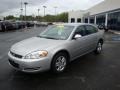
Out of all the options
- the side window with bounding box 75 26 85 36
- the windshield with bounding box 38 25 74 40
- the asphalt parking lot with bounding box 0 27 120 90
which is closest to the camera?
the asphalt parking lot with bounding box 0 27 120 90

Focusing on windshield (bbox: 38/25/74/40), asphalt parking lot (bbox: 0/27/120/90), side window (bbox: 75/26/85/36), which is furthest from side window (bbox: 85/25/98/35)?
asphalt parking lot (bbox: 0/27/120/90)

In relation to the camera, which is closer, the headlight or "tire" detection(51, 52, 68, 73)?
the headlight

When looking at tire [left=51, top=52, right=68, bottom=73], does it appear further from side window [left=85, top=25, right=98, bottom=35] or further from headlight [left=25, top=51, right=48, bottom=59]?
side window [left=85, top=25, right=98, bottom=35]

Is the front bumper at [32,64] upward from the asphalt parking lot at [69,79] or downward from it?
upward

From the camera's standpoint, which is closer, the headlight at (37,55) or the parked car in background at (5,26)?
the headlight at (37,55)

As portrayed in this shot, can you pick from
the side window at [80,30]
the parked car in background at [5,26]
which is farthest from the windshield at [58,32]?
the parked car in background at [5,26]

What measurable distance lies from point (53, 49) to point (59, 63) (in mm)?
598

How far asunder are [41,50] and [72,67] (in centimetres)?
164

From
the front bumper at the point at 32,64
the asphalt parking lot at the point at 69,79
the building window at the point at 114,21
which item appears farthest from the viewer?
the building window at the point at 114,21

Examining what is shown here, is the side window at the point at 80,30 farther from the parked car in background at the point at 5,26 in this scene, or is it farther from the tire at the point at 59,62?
the parked car in background at the point at 5,26

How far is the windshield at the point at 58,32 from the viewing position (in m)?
5.07

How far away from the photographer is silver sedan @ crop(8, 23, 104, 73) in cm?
393

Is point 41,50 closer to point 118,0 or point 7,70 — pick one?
point 7,70

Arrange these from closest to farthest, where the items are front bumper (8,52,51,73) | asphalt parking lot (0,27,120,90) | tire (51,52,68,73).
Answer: asphalt parking lot (0,27,120,90) < front bumper (8,52,51,73) < tire (51,52,68,73)
